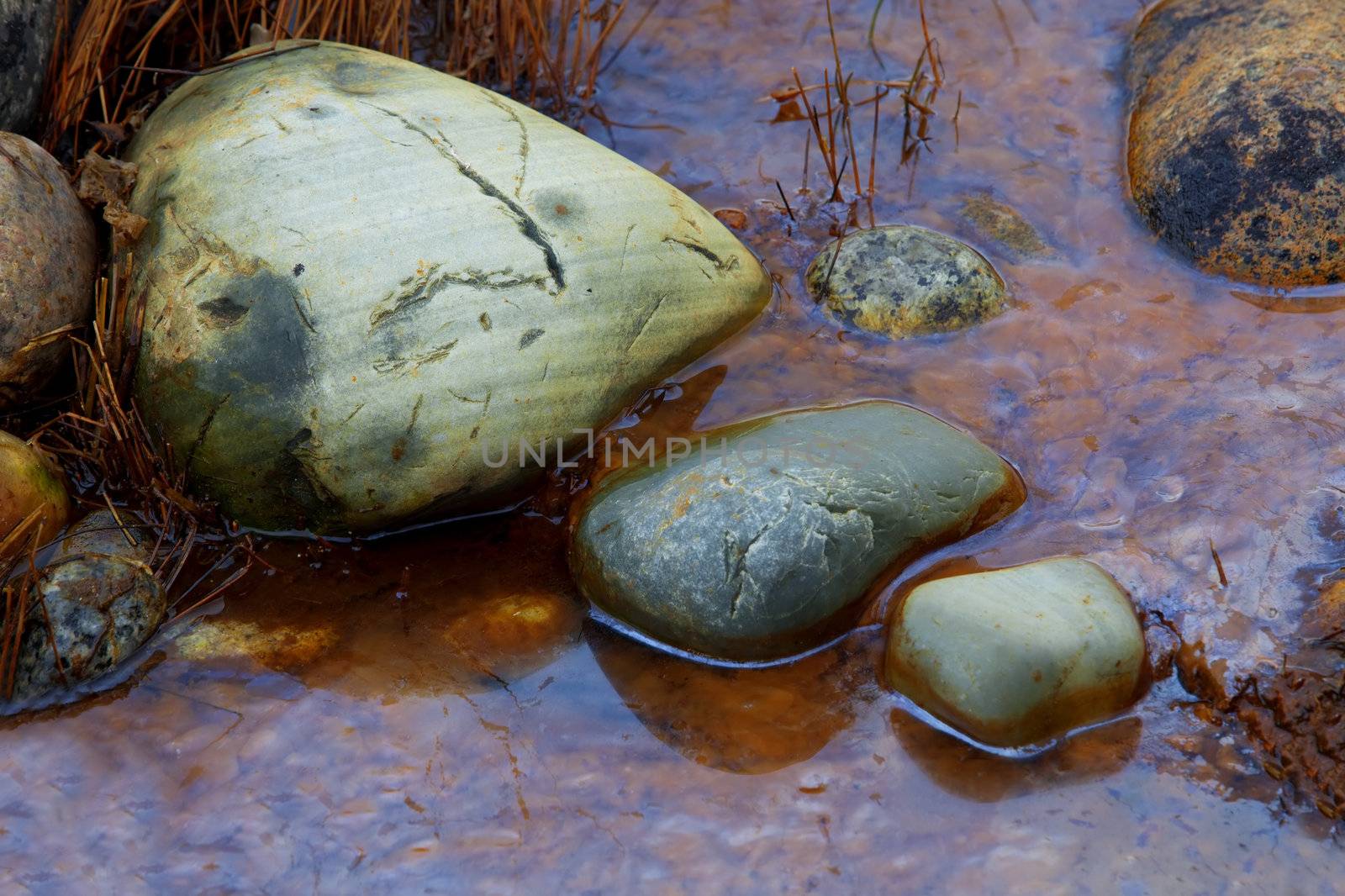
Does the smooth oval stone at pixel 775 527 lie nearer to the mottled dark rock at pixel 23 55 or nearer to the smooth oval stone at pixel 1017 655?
the smooth oval stone at pixel 1017 655

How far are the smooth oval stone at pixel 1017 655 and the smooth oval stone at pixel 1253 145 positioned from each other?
133 centimetres

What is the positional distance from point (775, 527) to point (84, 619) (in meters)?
1.55

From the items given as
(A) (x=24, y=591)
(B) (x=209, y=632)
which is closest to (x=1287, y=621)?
(B) (x=209, y=632)

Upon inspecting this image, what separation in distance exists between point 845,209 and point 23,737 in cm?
258

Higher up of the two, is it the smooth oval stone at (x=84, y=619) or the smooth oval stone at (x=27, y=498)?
the smooth oval stone at (x=27, y=498)

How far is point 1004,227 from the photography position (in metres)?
3.33

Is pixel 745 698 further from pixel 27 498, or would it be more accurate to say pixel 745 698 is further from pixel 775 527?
pixel 27 498

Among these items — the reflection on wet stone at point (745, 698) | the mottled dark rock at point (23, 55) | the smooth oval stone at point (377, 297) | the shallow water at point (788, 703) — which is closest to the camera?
the shallow water at point (788, 703)

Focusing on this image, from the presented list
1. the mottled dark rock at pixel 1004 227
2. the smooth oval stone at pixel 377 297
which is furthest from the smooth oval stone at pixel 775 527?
the mottled dark rock at pixel 1004 227

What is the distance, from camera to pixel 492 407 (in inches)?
103

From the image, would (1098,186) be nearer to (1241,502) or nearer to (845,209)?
(845,209)

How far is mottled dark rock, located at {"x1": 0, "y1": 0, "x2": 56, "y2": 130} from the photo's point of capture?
9.50ft

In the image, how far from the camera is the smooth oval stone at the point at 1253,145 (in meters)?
3.10

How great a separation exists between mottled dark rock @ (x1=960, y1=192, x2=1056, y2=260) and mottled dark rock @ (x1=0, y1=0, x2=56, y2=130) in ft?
8.73
